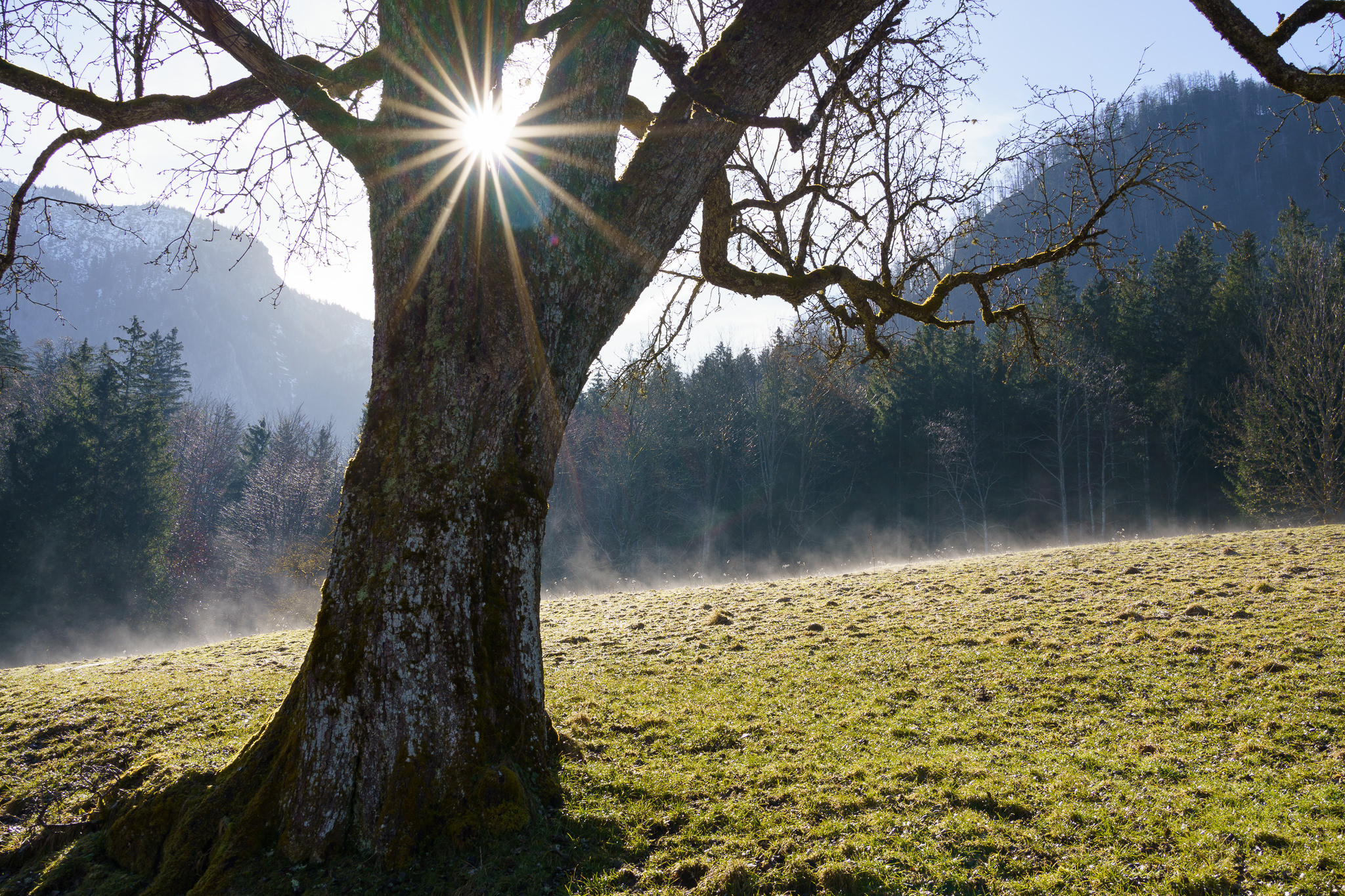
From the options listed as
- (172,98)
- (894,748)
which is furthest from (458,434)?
(894,748)

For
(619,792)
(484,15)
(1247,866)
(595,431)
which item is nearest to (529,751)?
(619,792)

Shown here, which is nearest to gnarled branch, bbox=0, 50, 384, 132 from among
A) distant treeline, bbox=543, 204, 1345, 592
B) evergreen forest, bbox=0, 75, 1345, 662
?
evergreen forest, bbox=0, 75, 1345, 662

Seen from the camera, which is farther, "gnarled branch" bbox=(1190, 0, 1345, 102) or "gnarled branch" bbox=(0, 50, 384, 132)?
"gnarled branch" bbox=(0, 50, 384, 132)

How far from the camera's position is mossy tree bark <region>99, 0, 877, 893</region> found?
144 inches

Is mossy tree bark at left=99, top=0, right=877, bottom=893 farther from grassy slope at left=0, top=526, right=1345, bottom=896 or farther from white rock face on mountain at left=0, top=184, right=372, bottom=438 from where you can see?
white rock face on mountain at left=0, top=184, right=372, bottom=438

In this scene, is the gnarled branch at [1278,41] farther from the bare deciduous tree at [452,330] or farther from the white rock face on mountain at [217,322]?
the white rock face on mountain at [217,322]

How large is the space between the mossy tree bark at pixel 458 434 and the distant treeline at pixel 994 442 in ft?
70.9

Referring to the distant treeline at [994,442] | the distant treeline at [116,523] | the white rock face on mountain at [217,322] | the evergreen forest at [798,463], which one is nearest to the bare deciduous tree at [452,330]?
the evergreen forest at [798,463]

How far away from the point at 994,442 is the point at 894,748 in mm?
36234

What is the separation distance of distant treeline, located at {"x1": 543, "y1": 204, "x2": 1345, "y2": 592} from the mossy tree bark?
70.9 feet

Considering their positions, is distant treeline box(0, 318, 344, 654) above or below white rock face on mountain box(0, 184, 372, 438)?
below

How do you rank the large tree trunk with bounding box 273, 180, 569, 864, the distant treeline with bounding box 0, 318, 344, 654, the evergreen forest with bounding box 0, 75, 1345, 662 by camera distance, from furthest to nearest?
the distant treeline with bounding box 0, 318, 344, 654 < the evergreen forest with bounding box 0, 75, 1345, 662 < the large tree trunk with bounding box 273, 180, 569, 864

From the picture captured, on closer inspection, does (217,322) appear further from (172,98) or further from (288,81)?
(288,81)

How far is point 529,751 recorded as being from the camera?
4180mm
